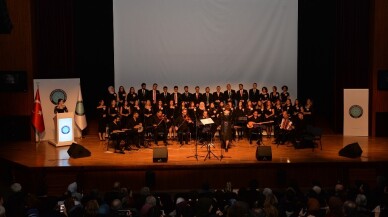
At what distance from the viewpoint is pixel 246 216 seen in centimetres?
855

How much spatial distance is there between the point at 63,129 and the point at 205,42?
5.74 meters

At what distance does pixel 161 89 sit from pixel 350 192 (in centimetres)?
1065

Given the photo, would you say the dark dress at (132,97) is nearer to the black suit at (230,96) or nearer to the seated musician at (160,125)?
the seated musician at (160,125)

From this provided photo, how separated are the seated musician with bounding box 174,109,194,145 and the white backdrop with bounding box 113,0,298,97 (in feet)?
8.11

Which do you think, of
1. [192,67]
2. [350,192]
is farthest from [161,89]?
→ [350,192]

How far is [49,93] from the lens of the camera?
18.7 m

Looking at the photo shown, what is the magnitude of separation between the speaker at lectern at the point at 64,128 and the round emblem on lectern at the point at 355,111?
901 cm

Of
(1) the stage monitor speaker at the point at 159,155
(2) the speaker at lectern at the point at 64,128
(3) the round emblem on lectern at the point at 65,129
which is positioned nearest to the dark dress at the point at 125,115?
(2) the speaker at lectern at the point at 64,128

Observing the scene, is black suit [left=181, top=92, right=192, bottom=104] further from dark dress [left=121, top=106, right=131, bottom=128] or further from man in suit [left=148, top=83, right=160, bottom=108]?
dark dress [left=121, top=106, right=131, bottom=128]

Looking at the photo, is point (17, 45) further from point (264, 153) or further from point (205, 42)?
point (264, 153)

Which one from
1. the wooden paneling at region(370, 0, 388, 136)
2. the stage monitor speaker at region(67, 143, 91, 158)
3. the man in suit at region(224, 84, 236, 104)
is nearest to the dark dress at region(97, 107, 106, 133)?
the stage monitor speaker at region(67, 143, 91, 158)

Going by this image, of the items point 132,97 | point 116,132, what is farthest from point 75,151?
point 132,97

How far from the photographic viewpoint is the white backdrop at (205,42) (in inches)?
774

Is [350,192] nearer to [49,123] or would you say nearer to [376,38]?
[376,38]
